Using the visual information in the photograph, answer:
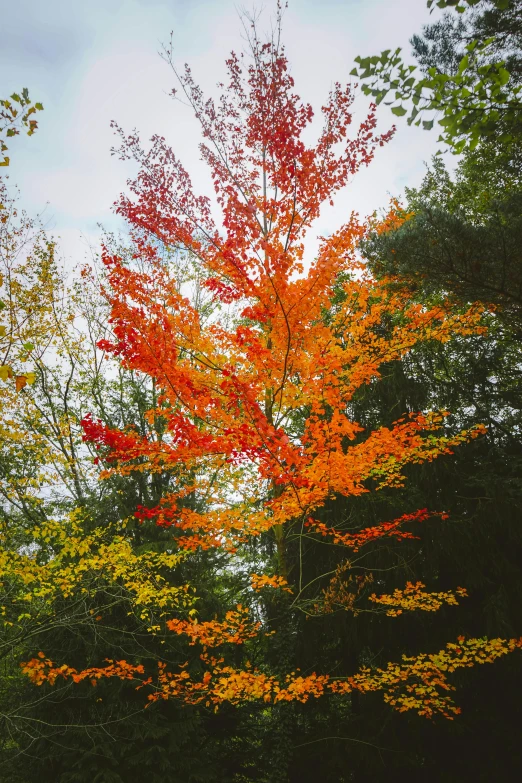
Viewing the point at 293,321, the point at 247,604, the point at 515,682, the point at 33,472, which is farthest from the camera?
the point at 33,472

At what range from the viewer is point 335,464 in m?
5.14

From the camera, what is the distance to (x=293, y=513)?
5.78 metres

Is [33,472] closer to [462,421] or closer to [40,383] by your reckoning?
[40,383]

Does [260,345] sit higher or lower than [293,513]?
higher

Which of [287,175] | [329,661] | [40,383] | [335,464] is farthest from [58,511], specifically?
[287,175]

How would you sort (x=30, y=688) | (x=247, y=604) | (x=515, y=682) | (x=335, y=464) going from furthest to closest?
1. (x=247, y=604)
2. (x=30, y=688)
3. (x=515, y=682)
4. (x=335, y=464)

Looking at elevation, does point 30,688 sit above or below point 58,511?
below

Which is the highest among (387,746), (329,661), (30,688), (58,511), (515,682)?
(58,511)

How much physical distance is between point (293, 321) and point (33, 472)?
7.60 m

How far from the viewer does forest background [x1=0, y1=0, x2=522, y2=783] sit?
5.25 metres

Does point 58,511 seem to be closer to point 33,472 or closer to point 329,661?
point 33,472

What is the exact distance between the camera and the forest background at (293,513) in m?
5.25

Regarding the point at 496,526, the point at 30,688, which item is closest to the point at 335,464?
the point at 496,526

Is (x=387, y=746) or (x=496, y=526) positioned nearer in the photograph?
(x=387, y=746)
